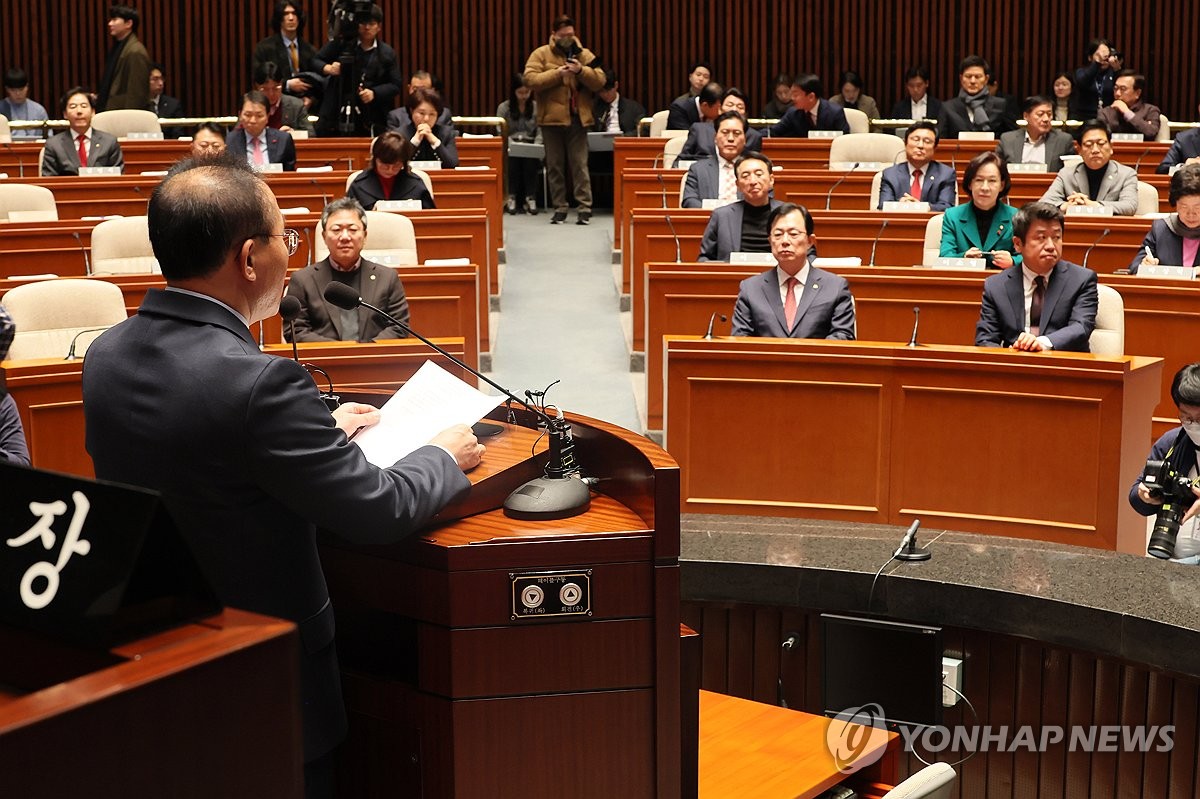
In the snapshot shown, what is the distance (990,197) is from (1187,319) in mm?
1080

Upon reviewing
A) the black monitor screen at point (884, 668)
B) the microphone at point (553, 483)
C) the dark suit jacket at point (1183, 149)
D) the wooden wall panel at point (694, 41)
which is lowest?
the black monitor screen at point (884, 668)

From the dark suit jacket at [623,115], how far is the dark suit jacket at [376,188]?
4.61 m

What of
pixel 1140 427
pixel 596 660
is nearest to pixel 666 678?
pixel 596 660

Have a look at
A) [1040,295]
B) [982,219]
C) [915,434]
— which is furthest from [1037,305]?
[982,219]

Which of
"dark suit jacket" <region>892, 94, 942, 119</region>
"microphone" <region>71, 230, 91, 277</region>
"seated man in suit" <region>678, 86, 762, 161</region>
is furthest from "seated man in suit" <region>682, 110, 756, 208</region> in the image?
"dark suit jacket" <region>892, 94, 942, 119</region>

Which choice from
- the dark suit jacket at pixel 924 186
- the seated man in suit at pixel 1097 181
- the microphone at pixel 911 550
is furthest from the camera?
the dark suit jacket at pixel 924 186

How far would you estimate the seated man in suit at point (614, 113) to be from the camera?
37.7 ft

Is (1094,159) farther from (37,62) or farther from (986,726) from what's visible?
(37,62)

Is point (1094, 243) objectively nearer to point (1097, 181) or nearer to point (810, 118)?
point (1097, 181)

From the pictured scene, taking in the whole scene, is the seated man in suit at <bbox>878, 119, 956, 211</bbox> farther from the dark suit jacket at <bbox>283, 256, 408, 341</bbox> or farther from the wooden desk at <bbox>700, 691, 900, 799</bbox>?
the wooden desk at <bbox>700, 691, 900, 799</bbox>

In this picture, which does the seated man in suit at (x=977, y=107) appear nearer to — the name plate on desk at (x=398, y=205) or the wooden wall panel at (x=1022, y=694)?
the name plate on desk at (x=398, y=205)

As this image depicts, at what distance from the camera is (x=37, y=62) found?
12.5m

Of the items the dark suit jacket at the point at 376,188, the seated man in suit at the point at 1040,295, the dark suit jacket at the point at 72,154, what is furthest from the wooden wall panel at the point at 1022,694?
the dark suit jacket at the point at 72,154

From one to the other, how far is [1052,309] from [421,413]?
3694mm
